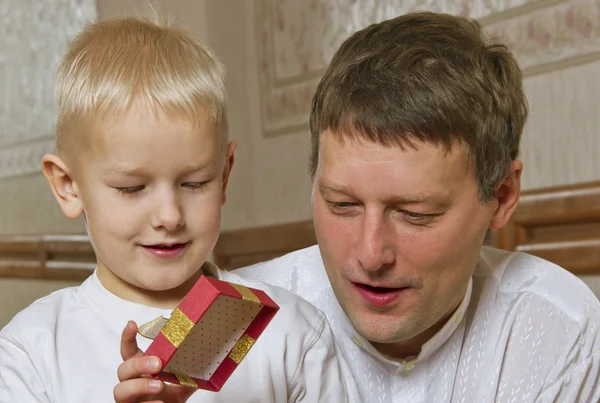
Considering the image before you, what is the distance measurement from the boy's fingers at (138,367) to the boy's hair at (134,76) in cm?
46

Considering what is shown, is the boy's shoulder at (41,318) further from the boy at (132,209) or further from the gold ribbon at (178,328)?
the gold ribbon at (178,328)

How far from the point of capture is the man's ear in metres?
1.83

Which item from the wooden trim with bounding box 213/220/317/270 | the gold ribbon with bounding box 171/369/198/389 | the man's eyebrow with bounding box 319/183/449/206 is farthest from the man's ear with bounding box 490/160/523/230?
the wooden trim with bounding box 213/220/317/270

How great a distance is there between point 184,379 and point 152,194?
353 millimetres

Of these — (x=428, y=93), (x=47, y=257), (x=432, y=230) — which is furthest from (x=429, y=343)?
(x=47, y=257)

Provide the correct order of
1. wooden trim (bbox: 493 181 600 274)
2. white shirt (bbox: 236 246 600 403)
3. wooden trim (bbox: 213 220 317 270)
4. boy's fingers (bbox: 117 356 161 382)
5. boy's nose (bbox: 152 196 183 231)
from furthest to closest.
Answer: wooden trim (bbox: 213 220 317 270) < wooden trim (bbox: 493 181 600 274) < white shirt (bbox: 236 246 600 403) < boy's nose (bbox: 152 196 183 231) < boy's fingers (bbox: 117 356 161 382)

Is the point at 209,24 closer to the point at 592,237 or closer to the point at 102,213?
the point at 592,237

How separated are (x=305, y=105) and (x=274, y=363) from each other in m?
1.78

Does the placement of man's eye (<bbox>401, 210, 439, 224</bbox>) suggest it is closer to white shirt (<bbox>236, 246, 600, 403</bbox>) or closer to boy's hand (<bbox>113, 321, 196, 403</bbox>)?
white shirt (<bbox>236, 246, 600, 403</bbox>)

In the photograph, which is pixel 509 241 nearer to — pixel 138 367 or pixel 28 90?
pixel 138 367

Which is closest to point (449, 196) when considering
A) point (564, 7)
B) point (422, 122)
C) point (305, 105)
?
point (422, 122)

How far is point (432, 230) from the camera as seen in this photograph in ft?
5.41

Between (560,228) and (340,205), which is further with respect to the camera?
(560,228)

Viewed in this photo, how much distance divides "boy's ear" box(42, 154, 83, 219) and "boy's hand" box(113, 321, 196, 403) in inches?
14.9
